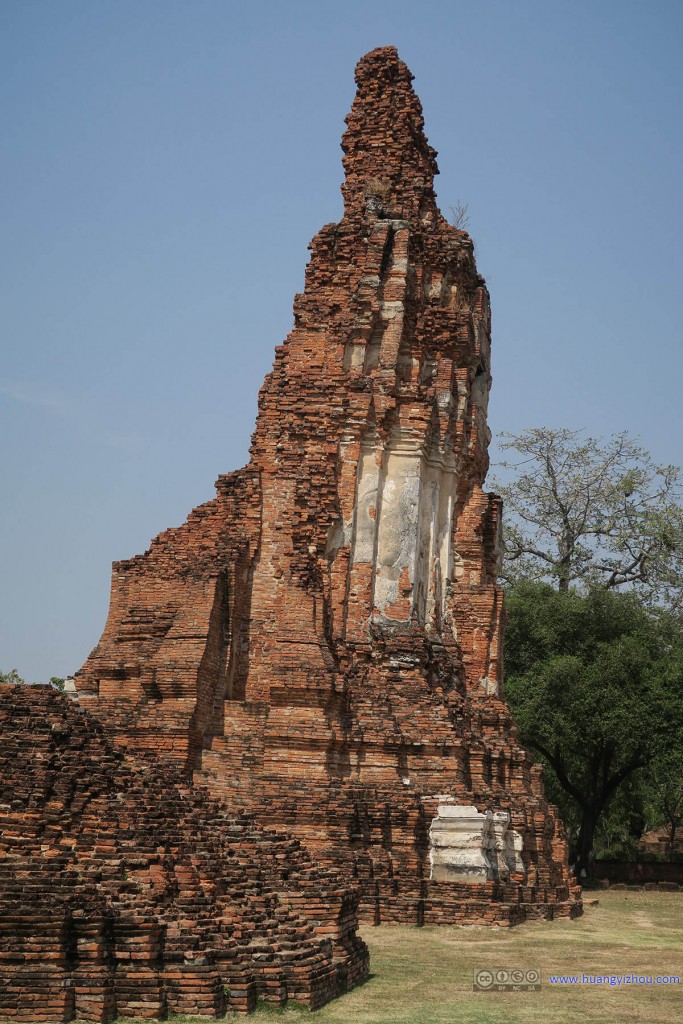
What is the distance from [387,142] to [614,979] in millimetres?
14849

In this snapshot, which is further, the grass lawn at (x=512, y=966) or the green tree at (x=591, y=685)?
the green tree at (x=591, y=685)

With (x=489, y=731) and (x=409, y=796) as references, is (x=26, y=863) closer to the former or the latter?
(x=409, y=796)

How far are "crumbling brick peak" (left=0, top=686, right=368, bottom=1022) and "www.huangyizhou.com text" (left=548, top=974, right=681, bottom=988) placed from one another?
6.25 feet

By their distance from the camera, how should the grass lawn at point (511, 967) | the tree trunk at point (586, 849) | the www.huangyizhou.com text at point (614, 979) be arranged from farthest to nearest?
1. the tree trunk at point (586, 849)
2. the www.huangyizhou.com text at point (614, 979)
3. the grass lawn at point (511, 967)

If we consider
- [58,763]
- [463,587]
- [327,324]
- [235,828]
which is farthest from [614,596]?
[58,763]

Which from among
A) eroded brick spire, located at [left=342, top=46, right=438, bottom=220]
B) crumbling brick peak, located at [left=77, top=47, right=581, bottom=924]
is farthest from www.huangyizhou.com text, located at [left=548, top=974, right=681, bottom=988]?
eroded brick spire, located at [left=342, top=46, right=438, bottom=220]

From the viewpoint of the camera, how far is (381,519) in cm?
1958

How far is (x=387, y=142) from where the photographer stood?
22.4 metres

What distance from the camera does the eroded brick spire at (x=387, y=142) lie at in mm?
22016

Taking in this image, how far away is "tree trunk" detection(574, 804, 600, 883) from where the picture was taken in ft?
103

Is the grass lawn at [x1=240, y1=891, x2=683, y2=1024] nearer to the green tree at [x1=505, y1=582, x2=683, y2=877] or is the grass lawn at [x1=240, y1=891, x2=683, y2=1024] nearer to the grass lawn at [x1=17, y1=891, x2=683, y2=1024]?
the grass lawn at [x1=17, y1=891, x2=683, y2=1024]

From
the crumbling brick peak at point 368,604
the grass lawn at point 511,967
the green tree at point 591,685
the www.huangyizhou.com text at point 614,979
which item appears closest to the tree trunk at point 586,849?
the green tree at point 591,685

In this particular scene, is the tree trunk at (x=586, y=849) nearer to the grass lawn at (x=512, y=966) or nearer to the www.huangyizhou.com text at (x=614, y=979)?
the grass lawn at (x=512, y=966)

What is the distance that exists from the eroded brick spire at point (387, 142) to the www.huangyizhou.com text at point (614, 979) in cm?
1310
